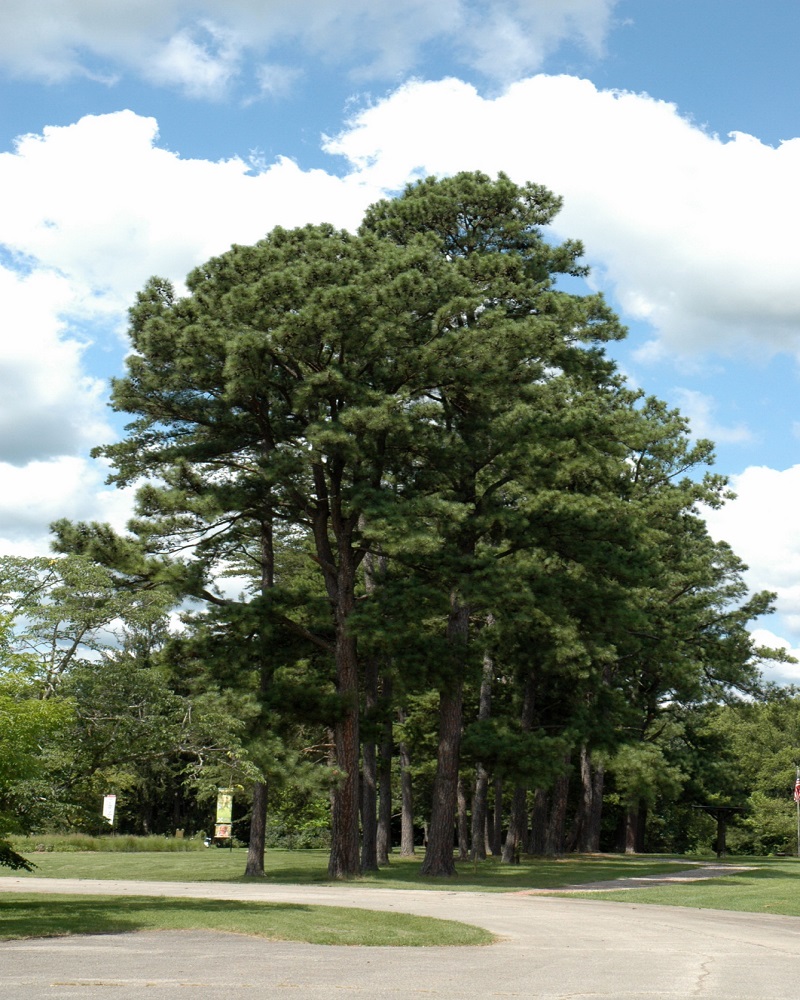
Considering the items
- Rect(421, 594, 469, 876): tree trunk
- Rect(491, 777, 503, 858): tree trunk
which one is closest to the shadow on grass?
Rect(421, 594, 469, 876): tree trunk

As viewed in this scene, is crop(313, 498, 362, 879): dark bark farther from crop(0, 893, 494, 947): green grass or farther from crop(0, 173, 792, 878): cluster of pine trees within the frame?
crop(0, 893, 494, 947): green grass

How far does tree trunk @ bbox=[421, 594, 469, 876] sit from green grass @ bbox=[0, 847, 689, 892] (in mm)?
604

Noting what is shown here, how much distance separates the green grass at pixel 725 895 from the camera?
22.6 metres

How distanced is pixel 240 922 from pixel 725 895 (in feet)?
45.1

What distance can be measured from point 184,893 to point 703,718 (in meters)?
40.4

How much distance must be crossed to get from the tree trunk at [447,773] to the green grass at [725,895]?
5.64 metres

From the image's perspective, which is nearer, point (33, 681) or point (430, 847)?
point (33, 681)

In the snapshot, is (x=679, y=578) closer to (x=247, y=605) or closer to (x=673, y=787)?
(x=673, y=787)

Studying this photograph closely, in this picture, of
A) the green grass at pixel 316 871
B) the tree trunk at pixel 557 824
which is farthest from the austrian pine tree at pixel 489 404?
the tree trunk at pixel 557 824

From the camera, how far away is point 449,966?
38.4 feet

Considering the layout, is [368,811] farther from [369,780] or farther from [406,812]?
[406,812]

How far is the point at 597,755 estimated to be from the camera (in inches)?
1540

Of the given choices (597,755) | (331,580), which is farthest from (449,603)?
(597,755)

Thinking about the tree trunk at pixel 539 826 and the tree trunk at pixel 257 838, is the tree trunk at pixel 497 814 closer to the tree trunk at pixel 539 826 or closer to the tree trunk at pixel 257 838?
the tree trunk at pixel 539 826
